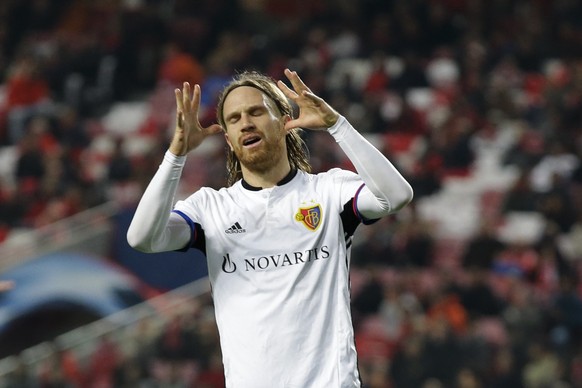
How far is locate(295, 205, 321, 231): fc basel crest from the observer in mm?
4293

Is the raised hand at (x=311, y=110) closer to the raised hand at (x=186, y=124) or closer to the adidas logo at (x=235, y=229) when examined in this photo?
the raised hand at (x=186, y=124)

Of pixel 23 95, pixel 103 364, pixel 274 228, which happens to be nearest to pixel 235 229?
pixel 274 228

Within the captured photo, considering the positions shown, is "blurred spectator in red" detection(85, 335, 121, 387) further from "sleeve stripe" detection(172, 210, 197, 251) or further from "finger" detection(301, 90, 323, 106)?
"finger" detection(301, 90, 323, 106)

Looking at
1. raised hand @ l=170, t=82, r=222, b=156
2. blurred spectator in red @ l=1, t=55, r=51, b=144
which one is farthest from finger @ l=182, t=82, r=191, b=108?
blurred spectator in red @ l=1, t=55, r=51, b=144

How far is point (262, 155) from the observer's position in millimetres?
4305

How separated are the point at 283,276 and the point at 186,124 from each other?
0.65 metres

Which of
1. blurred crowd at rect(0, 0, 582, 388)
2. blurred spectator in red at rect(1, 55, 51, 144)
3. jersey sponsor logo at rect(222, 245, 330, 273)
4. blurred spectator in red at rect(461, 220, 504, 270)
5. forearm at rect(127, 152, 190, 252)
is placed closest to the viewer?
forearm at rect(127, 152, 190, 252)

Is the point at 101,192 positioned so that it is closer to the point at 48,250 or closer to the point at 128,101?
the point at 48,250

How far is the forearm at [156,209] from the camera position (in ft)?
13.5

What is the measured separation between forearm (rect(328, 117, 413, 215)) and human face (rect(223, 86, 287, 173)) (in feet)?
0.99

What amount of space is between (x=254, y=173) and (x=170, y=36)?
1242 cm

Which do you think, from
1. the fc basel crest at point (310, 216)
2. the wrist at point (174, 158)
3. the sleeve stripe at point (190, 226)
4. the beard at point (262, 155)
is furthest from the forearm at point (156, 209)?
the fc basel crest at point (310, 216)

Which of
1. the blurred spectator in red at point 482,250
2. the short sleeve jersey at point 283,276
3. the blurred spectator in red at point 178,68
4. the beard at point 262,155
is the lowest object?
the blurred spectator in red at point 482,250

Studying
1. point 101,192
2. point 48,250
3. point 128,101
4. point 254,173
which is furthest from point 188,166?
point 254,173
